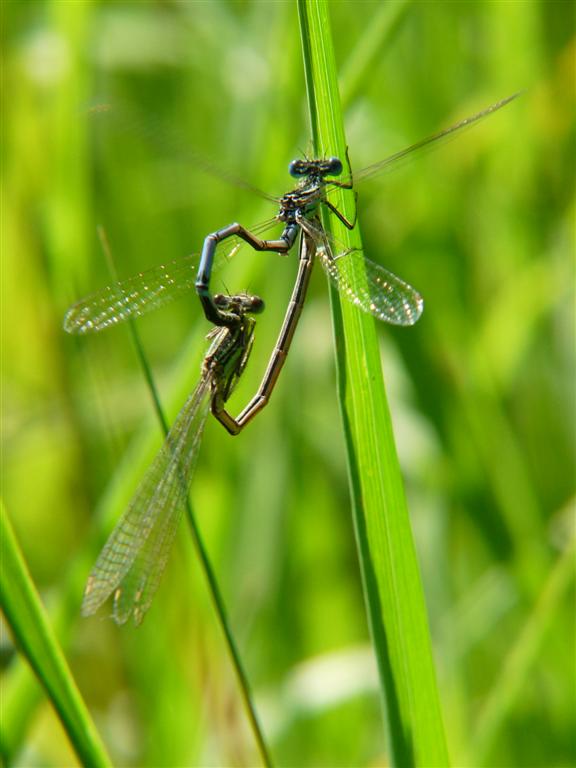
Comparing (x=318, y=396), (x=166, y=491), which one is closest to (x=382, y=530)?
(x=166, y=491)

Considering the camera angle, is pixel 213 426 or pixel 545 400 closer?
pixel 213 426

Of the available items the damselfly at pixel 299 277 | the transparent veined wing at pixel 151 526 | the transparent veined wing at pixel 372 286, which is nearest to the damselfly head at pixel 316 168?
the damselfly at pixel 299 277

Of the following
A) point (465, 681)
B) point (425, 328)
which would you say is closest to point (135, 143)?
point (425, 328)

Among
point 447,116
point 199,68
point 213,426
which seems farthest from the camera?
point 199,68

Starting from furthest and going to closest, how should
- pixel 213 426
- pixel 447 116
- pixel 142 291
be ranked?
1. pixel 447 116
2. pixel 213 426
3. pixel 142 291

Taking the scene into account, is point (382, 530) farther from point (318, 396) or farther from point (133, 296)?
point (318, 396)

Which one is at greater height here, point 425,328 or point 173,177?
point 173,177

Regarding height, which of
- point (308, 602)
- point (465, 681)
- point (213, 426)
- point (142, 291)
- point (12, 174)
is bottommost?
point (465, 681)

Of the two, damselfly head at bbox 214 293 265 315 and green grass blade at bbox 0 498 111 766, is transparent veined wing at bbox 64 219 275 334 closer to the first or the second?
damselfly head at bbox 214 293 265 315

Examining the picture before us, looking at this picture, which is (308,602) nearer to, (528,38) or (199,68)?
(528,38)
